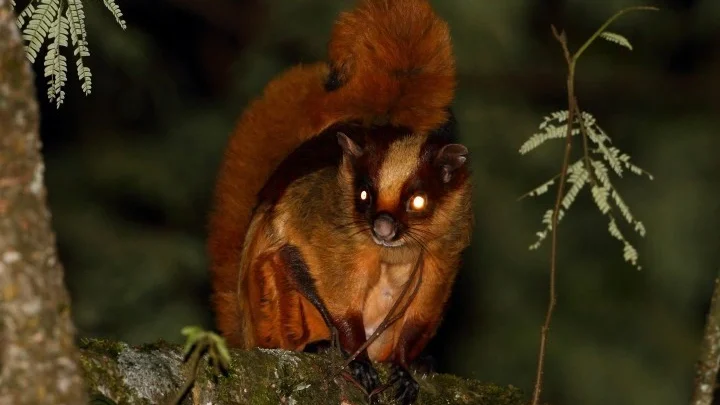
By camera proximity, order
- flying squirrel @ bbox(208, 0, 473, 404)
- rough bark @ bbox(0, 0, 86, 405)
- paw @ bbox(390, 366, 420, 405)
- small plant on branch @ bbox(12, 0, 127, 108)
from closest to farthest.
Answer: rough bark @ bbox(0, 0, 86, 405)
small plant on branch @ bbox(12, 0, 127, 108)
paw @ bbox(390, 366, 420, 405)
flying squirrel @ bbox(208, 0, 473, 404)

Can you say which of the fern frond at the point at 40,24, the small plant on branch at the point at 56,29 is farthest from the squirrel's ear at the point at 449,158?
the fern frond at the point at 40,24

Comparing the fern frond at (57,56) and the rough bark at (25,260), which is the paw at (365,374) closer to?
the fern frond at (57,56)

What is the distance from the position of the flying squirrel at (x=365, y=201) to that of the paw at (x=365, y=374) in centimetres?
2

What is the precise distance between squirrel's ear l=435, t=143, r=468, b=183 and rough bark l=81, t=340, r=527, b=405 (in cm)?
81

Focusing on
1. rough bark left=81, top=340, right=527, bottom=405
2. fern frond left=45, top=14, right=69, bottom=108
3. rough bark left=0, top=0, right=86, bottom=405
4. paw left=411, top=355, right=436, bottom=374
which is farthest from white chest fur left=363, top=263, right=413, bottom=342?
rough bark left=0, top=0, right=86, bottom=405

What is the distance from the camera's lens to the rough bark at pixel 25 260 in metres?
1.93

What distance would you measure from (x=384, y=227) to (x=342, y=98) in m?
0.89

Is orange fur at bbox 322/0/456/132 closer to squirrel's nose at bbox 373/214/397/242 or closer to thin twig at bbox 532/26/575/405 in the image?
squirrel's nose at bbox 373/214/397/242

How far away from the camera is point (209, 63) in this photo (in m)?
8.39

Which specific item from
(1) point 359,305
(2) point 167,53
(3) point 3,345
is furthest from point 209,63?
(3) point 3,345

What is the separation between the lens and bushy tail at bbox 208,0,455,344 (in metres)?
4.98

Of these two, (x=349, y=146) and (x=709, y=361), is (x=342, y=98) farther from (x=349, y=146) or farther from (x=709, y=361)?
(x=709, y=361)

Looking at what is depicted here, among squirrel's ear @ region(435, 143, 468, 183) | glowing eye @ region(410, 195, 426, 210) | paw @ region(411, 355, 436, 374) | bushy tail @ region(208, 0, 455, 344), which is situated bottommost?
paw @ region(411, 355, 436, 374)

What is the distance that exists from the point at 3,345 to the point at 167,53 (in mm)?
A: 6247
